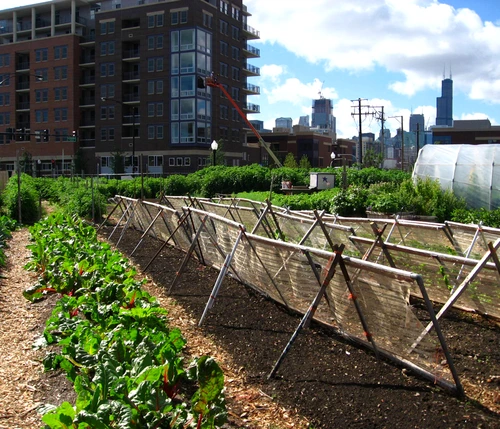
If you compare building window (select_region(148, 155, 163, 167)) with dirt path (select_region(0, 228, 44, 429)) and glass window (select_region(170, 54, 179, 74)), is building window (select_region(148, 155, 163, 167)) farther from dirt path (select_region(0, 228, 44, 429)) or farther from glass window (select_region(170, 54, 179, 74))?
dirt path (select_region(0, 228, 44, 429))

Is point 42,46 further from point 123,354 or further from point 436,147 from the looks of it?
point 123,354

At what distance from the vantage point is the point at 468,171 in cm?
2269

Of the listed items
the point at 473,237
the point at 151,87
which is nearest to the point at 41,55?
the point at 151,87

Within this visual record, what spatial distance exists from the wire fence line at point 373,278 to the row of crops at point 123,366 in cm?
123

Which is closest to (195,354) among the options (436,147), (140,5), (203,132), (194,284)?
(194,284)

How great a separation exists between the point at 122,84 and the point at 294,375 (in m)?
72.0

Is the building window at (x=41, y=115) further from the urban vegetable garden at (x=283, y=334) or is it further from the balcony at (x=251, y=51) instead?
the urban vegetable garden at (x=283, y=334)

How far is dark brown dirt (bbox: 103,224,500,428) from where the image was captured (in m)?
4.90

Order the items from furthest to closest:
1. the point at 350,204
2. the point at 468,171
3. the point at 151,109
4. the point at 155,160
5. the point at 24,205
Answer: the point at 151,109 → the point at 155,160 → the point at 24,205 → the point at 468,171 → the point at 350,204

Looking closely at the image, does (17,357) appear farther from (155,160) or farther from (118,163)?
(155,160)

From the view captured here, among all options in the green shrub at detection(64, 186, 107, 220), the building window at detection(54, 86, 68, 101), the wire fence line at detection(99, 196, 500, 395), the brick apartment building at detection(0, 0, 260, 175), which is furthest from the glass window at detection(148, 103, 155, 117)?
the wire fence line at detection(99, 196, 500, 395)

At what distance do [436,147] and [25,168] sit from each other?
203 ft

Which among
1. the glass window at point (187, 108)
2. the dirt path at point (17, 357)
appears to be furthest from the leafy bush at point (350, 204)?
the glass window at point (187, 108)

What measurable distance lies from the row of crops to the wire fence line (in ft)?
4.05
